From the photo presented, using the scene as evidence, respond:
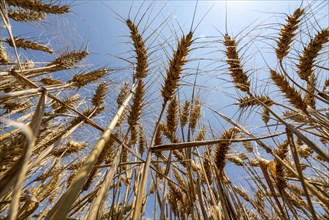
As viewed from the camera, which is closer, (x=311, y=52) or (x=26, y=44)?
(x=311, y=52)

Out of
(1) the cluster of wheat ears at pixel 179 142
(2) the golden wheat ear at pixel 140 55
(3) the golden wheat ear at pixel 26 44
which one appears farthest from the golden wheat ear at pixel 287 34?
(3) the golden wheat ear at pixel 26 44

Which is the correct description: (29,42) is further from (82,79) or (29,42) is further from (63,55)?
(82,79)

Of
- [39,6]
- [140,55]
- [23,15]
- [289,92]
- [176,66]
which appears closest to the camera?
[176,66]

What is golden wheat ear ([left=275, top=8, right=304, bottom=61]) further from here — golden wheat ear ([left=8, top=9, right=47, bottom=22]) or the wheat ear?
golden wheat ear ([left=8, top=9, right=47, bottom=22])

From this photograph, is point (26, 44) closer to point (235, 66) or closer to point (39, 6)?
point (39, 6)

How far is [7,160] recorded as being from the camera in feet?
5.02

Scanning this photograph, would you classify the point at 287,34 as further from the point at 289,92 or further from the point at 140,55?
the point at 140,55

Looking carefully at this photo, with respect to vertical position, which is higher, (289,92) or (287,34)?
(287,34)

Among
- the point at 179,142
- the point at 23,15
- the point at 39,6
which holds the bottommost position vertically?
the point at 179,142

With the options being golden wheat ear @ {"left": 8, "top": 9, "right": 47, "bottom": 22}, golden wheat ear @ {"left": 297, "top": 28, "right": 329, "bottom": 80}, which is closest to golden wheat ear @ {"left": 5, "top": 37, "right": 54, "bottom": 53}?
golden wheat ear @ {"left": 8, "top": 9, "right": 47, "bottom": 22}

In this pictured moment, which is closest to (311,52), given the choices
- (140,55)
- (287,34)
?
(287,34)

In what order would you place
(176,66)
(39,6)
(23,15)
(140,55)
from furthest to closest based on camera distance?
(23,15) < (39,6) < (140,55) < (176,66)

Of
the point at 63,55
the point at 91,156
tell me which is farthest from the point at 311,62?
the point at 63,55

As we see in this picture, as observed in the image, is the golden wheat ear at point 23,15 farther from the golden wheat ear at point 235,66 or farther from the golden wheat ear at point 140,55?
the golden wheat ear at point 235,66
